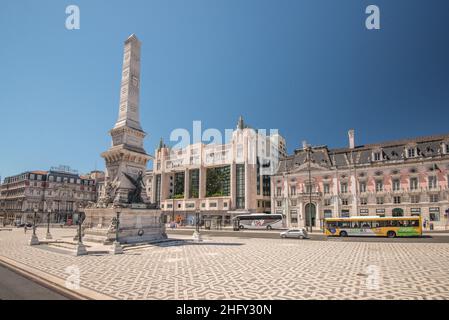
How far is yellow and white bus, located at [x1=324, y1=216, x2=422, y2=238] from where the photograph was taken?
31.4 m

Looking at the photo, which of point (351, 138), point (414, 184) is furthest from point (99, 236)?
point (351, 138)

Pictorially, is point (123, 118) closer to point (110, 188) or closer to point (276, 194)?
point (110, 188)

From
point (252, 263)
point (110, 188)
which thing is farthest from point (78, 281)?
point (110, 188)

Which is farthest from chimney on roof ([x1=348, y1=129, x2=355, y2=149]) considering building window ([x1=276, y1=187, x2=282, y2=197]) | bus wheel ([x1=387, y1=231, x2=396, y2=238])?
bus wheel ([x1=387, y1=231, x2=396, y2=238])

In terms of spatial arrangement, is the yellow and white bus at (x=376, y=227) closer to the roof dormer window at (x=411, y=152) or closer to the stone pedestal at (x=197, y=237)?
the stone pedestal at (x=197, y=237)

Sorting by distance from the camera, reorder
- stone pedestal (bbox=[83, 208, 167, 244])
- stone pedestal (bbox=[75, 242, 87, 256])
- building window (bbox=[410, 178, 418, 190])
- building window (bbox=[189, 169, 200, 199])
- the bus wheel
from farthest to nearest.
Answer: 1. building window (bbox=[189, 169, 200, 199])
2. building window (bbox=[410, 178, 418, 190])
3. the bus wheel
4. stone pedestal (bbox=[83, 208, 167, 244])
5. stone pedestal (bbox=[75, 242, 87, 256])

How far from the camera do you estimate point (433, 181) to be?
148 feet

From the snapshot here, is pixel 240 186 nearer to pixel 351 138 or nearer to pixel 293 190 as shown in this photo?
pixel 293 190

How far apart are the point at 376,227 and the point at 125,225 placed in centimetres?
2931

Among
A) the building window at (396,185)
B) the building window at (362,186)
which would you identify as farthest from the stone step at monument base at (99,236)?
the building window at (396,185)

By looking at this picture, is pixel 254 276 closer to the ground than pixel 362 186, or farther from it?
closer to the ground

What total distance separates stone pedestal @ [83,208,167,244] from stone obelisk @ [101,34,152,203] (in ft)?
4.89

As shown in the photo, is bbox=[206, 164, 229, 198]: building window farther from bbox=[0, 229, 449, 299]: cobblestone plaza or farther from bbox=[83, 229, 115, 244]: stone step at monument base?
bbox=[0, 229, 449, 299]: cobblestone plaza

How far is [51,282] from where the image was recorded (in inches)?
410
